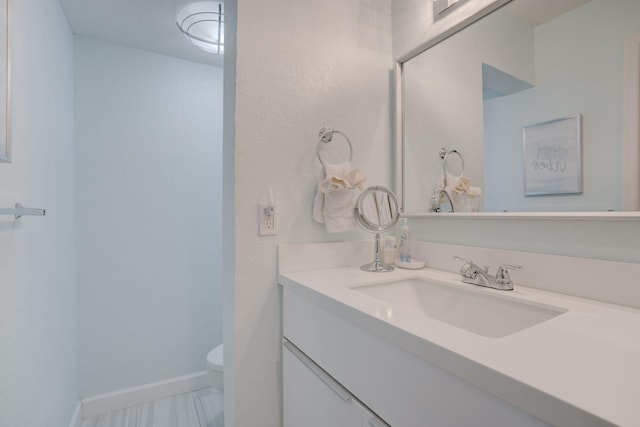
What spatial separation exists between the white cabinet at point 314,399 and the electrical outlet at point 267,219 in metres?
0.39

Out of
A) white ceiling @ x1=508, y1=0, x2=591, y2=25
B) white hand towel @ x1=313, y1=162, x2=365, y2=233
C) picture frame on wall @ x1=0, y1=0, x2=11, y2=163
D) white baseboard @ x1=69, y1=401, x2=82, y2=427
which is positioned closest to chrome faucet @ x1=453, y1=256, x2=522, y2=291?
white hand towel @ x1=313, y1=162, x2=365, y2=233

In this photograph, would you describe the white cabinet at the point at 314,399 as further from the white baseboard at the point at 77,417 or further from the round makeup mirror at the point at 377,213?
the white baseboard at the point at 77,417

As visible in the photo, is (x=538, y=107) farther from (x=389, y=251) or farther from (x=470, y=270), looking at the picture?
(x=389, y=251)

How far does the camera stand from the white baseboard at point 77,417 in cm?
155

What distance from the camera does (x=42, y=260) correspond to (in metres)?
1.14

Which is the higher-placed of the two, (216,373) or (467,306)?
(467,306)

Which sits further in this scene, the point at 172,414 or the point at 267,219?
the point at 172,414

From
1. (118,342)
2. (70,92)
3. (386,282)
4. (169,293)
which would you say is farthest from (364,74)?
(118,342)

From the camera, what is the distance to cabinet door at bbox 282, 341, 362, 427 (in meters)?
0.73

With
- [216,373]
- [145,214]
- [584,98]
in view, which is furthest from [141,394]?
[584,98]

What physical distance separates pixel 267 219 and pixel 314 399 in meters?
0.57

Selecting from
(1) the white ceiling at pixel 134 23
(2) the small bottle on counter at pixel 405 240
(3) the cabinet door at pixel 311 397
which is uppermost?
(1) the white ceiling at pixel 134 23

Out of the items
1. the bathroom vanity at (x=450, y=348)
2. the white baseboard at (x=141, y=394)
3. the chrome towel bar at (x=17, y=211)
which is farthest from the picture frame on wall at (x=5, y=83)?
the white baseboard at (x=141, y=394)

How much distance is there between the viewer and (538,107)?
2.89ft
